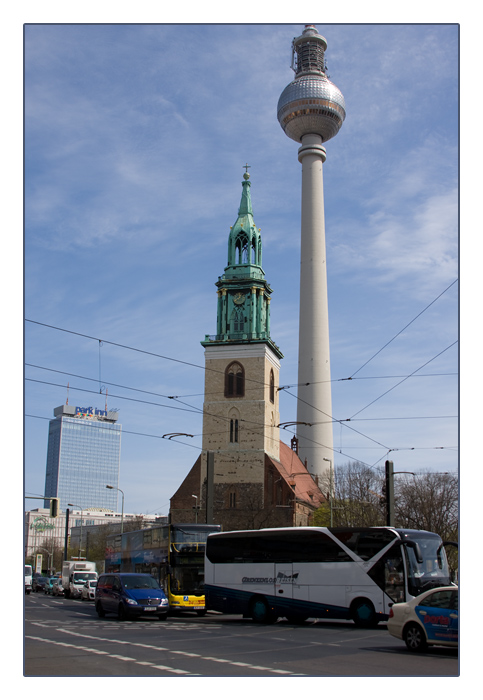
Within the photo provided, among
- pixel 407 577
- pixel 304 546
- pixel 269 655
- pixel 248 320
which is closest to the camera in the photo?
pixel 269 655

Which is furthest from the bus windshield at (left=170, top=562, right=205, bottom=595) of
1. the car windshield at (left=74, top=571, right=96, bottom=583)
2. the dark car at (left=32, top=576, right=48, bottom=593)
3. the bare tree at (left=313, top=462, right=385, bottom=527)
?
the dark car at (left=32, top=576, right=48, bottom=593)

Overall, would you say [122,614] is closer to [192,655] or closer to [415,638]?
[192,655]

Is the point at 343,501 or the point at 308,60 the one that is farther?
the point at 308,60

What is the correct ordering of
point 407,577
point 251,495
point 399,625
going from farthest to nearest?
point 251,495, point 407,577, point 399,625

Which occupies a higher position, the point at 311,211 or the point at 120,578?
the point at 311,211

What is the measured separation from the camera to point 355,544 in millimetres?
21391

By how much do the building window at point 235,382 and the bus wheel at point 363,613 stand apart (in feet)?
160

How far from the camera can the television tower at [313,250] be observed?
7475 centimetres

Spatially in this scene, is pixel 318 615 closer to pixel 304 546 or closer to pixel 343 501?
pixel 304 546

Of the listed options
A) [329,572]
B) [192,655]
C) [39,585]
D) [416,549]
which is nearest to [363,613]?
[329,572]

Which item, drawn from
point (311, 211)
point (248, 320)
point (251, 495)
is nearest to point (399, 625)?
point (251, 495)

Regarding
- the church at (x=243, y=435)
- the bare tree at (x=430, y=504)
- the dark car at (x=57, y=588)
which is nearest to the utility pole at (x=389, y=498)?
the bare tree at (x=430, y=504)

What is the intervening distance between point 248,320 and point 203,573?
47280mm

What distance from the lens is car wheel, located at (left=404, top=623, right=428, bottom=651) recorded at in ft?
45.9
